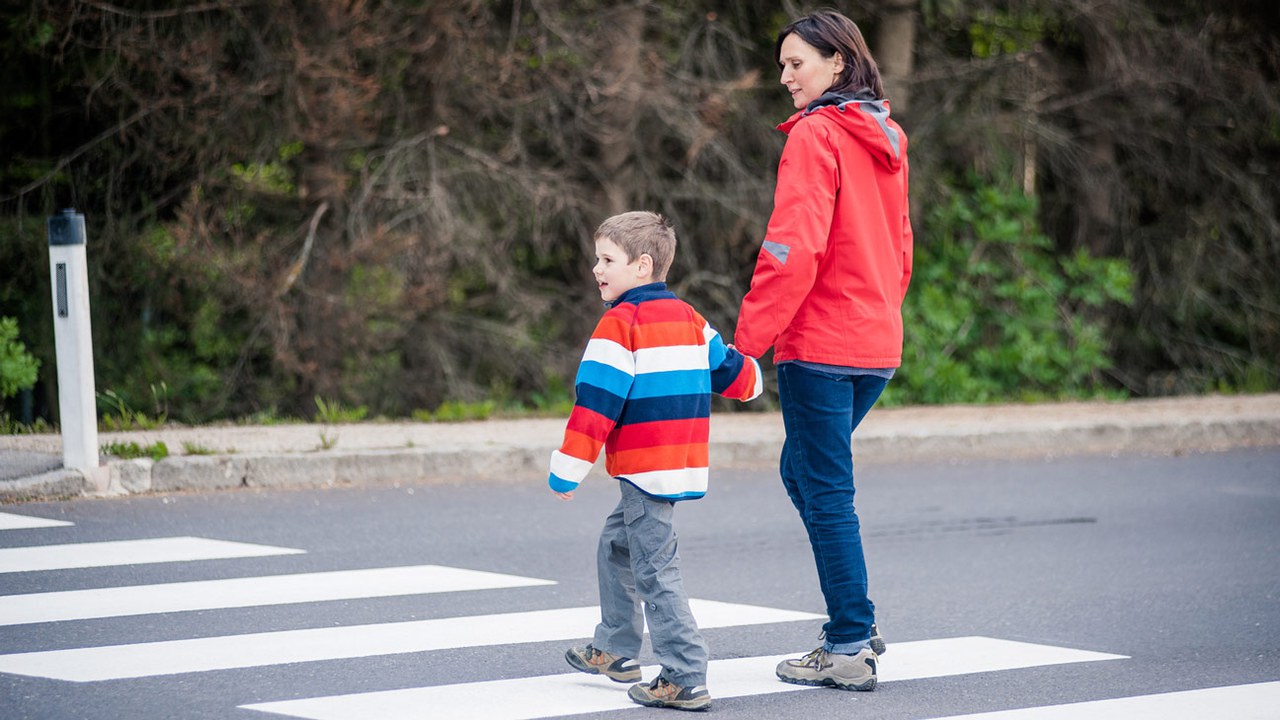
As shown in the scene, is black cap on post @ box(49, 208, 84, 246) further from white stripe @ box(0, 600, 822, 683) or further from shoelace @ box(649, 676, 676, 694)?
shoelace @ box(649, 676, 676, 694)

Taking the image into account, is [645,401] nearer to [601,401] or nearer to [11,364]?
[601,401]

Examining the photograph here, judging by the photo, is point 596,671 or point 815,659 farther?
point 815,659

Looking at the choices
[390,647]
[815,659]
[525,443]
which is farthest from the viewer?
[525,443]

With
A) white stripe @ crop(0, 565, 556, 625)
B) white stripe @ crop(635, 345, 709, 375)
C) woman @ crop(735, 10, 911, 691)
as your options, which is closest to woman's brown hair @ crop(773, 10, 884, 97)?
woman @ crop(735, 10, 911, 691)

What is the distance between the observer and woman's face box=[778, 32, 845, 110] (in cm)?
484

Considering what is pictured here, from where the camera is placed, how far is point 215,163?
12.8 m

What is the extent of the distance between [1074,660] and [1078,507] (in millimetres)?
3757

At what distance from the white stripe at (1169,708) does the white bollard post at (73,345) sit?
17.3ft

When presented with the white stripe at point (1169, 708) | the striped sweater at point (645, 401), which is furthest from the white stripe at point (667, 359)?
the white stripe at point (1169, 708)

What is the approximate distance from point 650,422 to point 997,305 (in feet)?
38.8

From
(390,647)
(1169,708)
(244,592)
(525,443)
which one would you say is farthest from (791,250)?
(525,443)

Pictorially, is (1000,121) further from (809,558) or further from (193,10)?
(809,558)

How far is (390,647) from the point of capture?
208 inches

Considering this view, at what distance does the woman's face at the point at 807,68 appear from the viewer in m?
4.84
